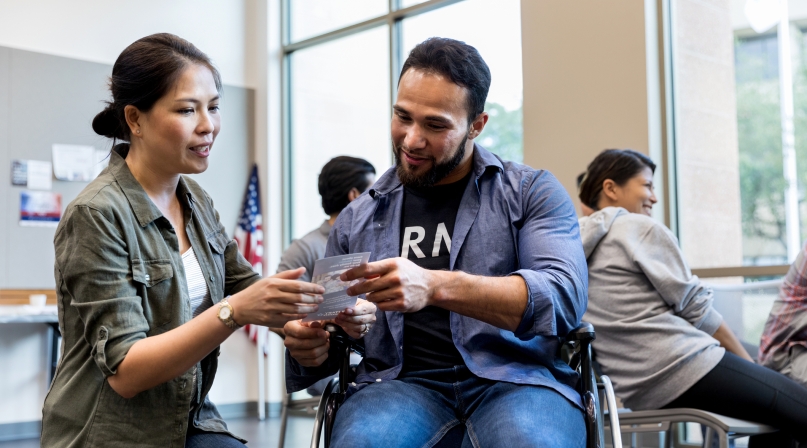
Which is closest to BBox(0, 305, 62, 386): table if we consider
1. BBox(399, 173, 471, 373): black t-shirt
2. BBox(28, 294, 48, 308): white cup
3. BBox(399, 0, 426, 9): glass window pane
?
BBox(28, 294, 48, 308): white cup

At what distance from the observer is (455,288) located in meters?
1.73

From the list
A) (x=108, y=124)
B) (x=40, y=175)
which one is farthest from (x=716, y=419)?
(x=40, y=175)

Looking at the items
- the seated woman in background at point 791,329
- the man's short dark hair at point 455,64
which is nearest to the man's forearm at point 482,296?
the man's short dark hair at point 455,64

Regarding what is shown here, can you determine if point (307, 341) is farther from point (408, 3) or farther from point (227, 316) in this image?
point (408, 3)

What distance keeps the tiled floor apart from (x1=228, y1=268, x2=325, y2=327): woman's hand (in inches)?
138

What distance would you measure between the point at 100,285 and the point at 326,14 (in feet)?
19.5

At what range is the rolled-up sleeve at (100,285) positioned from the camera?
1637 millimetres

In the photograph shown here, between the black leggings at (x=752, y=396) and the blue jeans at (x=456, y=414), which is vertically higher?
the blue jeans at (x=456, y=414)

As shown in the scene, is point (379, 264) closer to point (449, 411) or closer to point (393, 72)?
point (449, 411)

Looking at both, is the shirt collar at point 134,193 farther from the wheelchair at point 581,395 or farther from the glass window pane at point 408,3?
the glass window pane at point 408,3

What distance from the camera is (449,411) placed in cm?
185

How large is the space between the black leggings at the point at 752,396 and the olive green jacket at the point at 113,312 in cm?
152

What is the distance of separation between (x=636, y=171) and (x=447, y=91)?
1.51 metres

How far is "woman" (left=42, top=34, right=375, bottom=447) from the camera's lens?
1.61m
